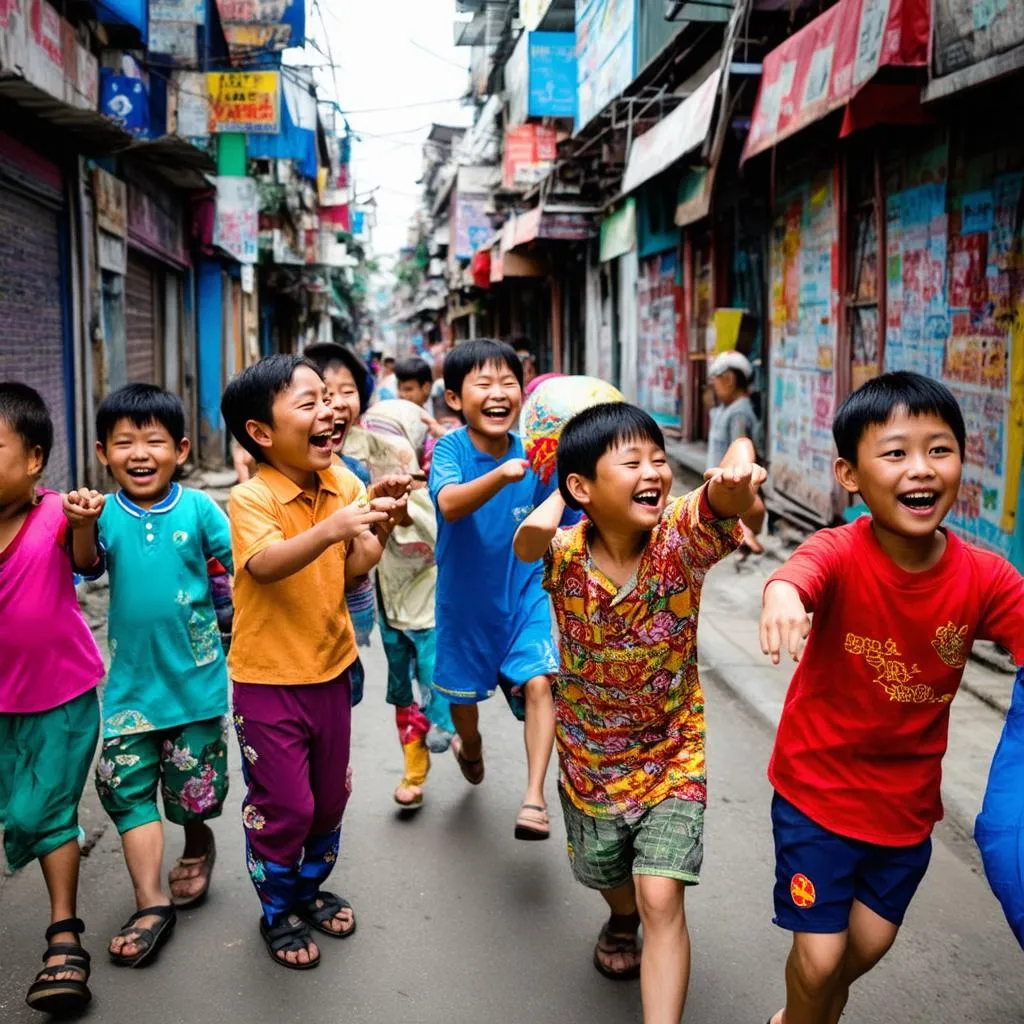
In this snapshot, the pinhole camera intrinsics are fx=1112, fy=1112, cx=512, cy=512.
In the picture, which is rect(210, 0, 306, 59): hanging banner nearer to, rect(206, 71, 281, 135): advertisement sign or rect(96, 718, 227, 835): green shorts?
rect(206, 71, 281, 135): advertisement sign

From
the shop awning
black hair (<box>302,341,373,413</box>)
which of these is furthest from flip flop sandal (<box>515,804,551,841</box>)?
the shop awning

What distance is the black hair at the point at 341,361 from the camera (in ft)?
14.3

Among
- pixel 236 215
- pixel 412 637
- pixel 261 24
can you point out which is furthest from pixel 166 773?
pixel 236 215

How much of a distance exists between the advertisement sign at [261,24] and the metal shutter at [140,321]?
2.83m

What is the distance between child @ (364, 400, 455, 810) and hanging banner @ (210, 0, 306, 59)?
32.5 feet

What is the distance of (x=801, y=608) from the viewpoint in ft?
6.72

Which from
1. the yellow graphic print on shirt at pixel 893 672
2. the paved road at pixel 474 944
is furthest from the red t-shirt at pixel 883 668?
the paved road at pixel 474 944

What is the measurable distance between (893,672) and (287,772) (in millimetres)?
1614

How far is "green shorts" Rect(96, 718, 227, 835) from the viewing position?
3.17 meters

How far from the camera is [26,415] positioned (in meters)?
2.99

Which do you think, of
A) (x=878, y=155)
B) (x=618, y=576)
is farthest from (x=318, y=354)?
(x=878, y=155)

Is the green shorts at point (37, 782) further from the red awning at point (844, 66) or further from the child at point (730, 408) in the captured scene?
the child at point (730, 408)

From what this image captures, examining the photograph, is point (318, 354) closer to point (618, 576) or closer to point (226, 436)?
point (618, 576)

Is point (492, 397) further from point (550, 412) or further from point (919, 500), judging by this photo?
point (919, 500)
